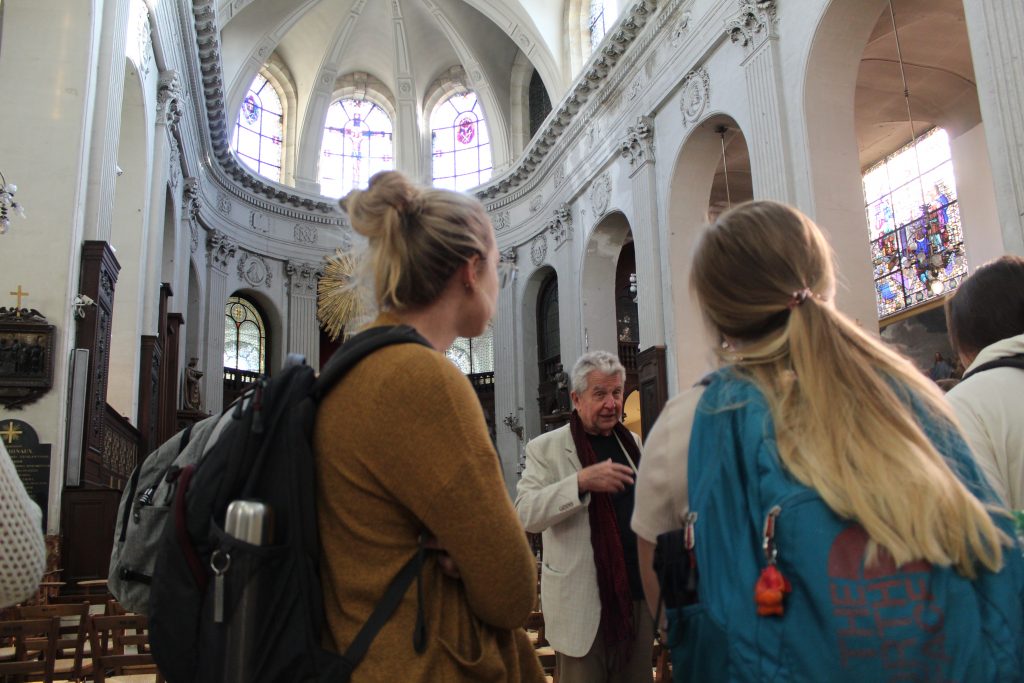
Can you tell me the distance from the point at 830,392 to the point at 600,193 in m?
14.7

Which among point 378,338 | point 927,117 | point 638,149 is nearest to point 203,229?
point 638,149

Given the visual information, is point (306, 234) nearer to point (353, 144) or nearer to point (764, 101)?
point (353, 144)

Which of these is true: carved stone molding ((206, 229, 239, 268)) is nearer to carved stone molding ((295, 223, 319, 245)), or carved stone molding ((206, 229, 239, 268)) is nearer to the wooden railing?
carved stone molding ((295, 223, 319, 245))

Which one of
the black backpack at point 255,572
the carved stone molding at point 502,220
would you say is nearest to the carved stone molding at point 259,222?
the carved stone molding at point 502,220

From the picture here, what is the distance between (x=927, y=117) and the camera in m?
14.2

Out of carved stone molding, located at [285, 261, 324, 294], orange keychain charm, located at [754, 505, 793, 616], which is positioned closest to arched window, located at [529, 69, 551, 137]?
carved stone molding, located at [285, 261, 324, 294]

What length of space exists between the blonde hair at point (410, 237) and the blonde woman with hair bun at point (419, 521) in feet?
0.78

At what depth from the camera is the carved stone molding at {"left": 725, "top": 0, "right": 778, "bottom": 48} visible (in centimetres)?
1004

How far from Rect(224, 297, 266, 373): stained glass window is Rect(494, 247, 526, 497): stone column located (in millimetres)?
5943

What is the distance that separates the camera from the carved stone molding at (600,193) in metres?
15.3

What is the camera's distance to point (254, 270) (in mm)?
20016

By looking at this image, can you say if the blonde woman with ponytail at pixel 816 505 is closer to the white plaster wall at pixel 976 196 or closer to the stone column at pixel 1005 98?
→ the stone column at pixel 1005 98

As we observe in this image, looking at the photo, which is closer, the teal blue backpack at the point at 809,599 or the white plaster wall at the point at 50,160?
the teal blue backpack at the point at 809,599

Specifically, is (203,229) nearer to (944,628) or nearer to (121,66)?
(121,66)
